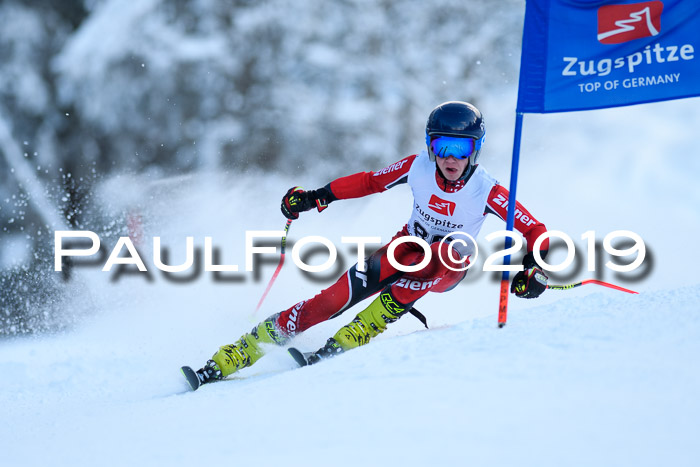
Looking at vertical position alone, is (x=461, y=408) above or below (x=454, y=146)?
below

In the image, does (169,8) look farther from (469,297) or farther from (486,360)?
(486,360)

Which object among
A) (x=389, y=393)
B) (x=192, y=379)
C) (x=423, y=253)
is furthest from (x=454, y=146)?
(x=192, y=379)

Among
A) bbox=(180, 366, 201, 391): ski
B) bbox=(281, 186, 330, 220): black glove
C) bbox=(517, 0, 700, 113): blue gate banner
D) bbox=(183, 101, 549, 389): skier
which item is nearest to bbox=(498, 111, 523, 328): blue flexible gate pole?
bbox=(517, 0, 700, 113): blue gate banner

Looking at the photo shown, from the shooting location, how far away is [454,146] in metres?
3.48

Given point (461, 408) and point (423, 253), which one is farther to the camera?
point (423, 253)

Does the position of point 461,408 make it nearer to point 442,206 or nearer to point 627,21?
point 442,206

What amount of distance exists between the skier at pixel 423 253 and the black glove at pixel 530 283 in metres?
0.18

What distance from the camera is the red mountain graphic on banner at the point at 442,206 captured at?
3711 millimetres

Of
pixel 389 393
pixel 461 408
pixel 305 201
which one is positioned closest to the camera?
pixel 461 408

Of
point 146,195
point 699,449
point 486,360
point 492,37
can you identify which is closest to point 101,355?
point 486,360

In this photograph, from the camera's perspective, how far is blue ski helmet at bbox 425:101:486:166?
11.3ft

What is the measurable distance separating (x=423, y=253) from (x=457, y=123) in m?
0.76

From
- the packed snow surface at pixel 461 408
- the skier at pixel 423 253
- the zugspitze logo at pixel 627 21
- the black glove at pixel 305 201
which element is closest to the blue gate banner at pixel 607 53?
the zugspitze logo at pixel 627 21

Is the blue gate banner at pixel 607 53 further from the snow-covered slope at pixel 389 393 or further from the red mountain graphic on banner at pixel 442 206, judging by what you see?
the snow-covered slope at pixel 389 393
